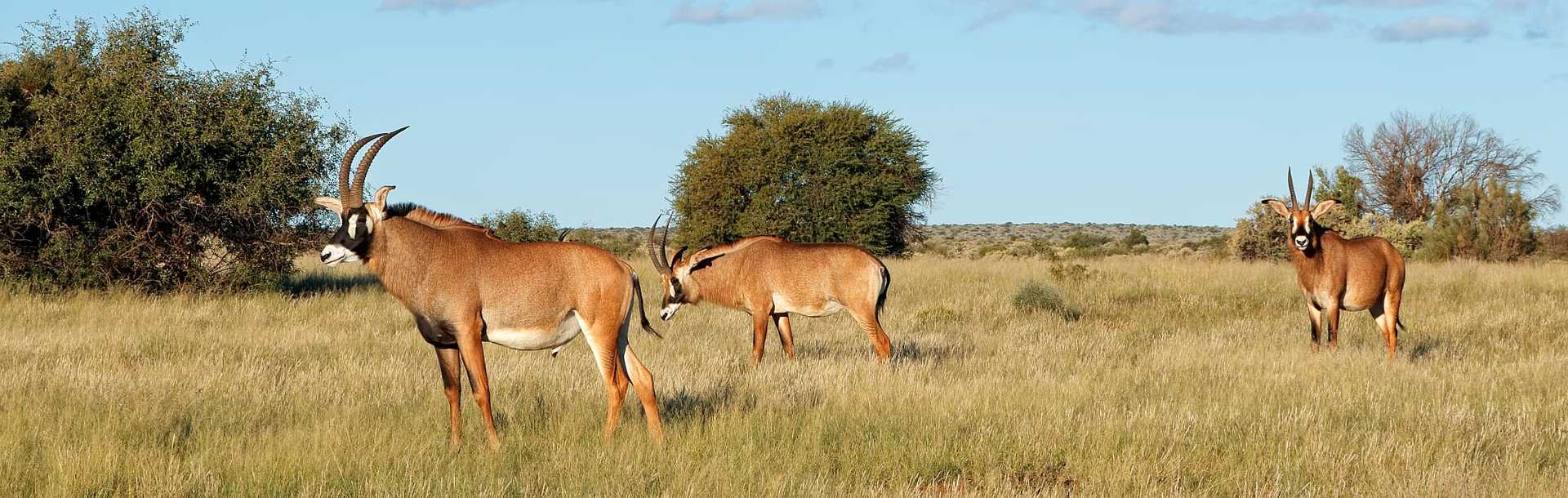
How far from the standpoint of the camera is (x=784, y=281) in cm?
1273

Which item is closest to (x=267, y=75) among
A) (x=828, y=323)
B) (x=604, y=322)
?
(x=828, y=323)

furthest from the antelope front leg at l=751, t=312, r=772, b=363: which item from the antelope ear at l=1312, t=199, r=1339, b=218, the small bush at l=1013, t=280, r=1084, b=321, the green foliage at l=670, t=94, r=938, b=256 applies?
the green foliage at l=670, t=94, r=938, b=256

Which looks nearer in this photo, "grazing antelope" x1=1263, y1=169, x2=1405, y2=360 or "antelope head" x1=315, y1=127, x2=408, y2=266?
"antelope head" x1=315, y1=127, x2=408, y2=266

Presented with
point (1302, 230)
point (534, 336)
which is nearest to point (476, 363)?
point (534, 336)

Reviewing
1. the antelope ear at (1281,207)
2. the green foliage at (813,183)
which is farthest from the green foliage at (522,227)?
the antelope ear at (1281,207)

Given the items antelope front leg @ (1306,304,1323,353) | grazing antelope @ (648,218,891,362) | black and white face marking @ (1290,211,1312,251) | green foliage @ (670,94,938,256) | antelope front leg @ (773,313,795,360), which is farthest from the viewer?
green foliage @ (670,94,938,256)

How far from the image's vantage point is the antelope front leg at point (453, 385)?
7.59 m

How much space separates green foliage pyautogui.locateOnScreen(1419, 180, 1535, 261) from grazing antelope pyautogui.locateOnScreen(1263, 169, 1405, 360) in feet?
81.9

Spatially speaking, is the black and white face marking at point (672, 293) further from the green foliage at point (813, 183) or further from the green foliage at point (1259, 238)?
the green foliage at point (1259, 238)

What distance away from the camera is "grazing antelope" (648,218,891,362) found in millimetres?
12484

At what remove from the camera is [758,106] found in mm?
41938

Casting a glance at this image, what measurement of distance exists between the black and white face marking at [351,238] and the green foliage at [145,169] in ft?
37.5

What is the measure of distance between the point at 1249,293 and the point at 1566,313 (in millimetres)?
4489

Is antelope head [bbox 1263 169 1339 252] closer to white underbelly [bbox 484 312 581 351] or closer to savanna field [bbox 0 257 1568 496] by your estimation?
savanna field [bbox 0 257 1568 496]
